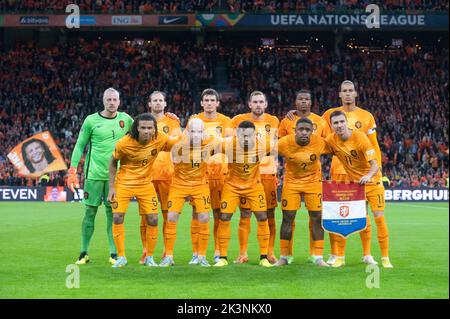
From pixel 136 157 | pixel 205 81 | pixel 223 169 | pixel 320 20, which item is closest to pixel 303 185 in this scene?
pixel 223 169

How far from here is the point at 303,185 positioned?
10156mm

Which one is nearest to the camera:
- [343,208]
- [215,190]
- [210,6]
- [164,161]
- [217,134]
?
[343,208]

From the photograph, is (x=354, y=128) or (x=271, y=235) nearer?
(x=354, y=128)

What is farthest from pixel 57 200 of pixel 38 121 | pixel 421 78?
pixel 421 78

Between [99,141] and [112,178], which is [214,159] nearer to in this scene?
[112,178]

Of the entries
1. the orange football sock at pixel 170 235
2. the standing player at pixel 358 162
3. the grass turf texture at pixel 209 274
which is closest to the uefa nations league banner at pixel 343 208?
the standing player at pixel 358 162

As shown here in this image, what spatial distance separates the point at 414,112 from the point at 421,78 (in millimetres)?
3061

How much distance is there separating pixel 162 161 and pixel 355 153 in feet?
8.12

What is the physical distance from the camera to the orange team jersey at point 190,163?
10.0 meters

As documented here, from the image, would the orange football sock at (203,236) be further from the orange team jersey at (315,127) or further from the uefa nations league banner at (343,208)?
the orange team jersey at (315,127)

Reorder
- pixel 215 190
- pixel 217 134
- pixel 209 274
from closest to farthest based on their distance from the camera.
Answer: pixel 209 274, pixel 217 134, pixel 215 190

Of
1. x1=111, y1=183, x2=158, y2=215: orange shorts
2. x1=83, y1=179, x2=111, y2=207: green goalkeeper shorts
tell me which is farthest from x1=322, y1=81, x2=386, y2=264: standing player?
x1=83, y1=179, x2=111, y2=207: green goalkeeper shorts

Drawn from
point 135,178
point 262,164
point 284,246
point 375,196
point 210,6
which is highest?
point 210,6
